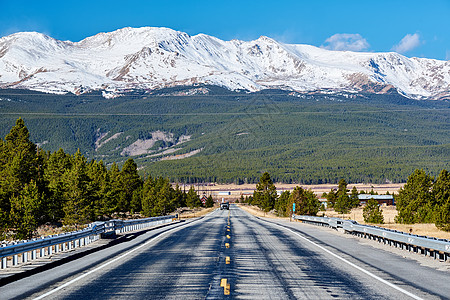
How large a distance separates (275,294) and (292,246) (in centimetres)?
1236

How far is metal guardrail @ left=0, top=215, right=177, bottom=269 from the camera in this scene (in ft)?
53.7

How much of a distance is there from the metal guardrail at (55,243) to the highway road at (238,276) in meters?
1.18

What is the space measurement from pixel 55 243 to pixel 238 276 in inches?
351

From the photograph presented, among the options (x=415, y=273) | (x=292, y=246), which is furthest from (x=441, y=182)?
(x=415, y=273)

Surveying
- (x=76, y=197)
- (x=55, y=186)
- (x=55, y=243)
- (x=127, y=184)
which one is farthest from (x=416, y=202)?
(x=127, y=184)

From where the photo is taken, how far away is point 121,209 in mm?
93000

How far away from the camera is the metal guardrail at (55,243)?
16359 millimetres

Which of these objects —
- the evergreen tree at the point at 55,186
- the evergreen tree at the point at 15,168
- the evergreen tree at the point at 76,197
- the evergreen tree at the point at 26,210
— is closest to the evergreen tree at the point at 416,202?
the evergreen tree at the point at 76,197

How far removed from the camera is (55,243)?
65.9ft

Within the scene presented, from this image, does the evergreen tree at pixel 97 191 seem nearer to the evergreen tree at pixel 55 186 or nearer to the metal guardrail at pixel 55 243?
the evergreen tree at pixel 55 186

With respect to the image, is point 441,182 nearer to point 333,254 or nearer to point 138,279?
point 333,254

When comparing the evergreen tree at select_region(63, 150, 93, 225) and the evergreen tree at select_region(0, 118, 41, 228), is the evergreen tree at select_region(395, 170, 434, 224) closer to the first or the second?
the evergreen tree at select_region(63, 150, 93, 225)

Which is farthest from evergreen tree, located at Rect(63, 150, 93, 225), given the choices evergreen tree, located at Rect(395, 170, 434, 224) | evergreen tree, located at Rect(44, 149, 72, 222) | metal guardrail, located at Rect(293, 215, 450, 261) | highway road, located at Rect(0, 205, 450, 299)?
highway road, located at Rect(0, 205, 450, 299)

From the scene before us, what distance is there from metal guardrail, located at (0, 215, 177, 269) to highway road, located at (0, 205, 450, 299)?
1.18m
